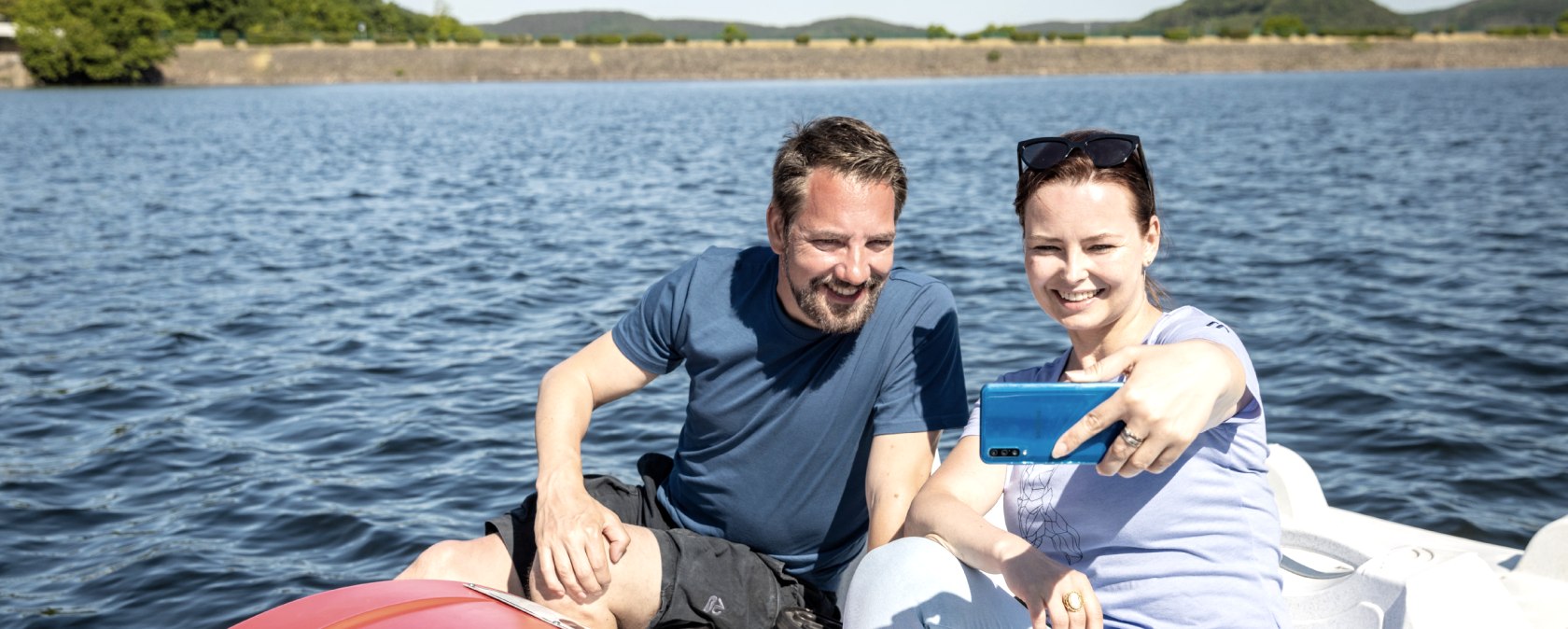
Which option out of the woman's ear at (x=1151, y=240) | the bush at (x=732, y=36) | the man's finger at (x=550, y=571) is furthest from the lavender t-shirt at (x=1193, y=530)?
the bush at (x=732, y=36)

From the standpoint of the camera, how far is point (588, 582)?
8.96 ft

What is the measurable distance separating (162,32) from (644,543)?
259ft

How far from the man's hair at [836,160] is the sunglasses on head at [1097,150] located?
1.72 ft

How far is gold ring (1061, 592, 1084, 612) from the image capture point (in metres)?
2.08

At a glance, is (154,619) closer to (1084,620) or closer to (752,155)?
(1084,620)

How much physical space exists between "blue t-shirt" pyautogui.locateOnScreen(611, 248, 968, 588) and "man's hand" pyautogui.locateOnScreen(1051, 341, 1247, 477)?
1061mm

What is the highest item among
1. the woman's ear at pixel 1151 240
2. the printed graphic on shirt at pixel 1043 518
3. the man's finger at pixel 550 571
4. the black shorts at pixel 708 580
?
the woman's ear at pixel 1151 240

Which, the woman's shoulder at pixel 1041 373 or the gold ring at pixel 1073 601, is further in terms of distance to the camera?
the woman's shoulder at pixel 1041 373

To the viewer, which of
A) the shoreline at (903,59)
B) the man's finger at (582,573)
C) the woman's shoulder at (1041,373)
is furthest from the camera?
the shoreline at (903,59)

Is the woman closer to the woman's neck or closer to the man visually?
the woman's neck

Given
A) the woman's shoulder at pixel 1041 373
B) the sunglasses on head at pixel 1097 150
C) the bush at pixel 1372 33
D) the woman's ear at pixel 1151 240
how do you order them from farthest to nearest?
the bush at pixel 1372 33, the woman's shoulder at pixel 1041 373, the woman's ear at pixel 1151 240, the sunglasses on head at pixel 1097 150

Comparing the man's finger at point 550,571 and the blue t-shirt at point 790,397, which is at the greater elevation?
the blue t-shirt at point 790,397

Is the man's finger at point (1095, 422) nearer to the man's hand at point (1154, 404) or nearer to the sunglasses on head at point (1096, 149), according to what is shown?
the man's hand at point (1154, 404)

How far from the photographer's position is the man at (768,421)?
284cm
